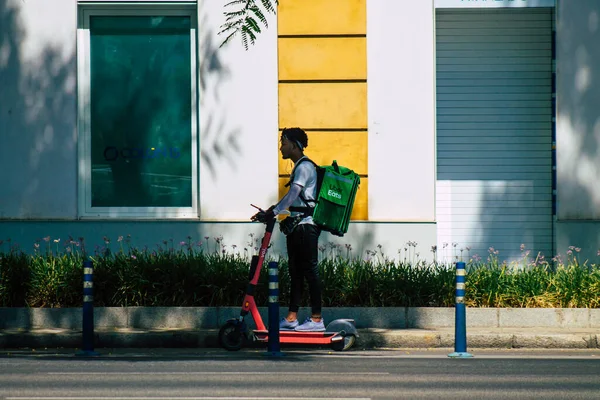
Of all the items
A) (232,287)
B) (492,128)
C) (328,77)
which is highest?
(328,77)

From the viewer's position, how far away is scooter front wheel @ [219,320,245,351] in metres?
11.1

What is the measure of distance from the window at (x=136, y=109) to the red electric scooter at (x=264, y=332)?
4568mm

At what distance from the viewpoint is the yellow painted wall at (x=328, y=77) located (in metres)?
15.1

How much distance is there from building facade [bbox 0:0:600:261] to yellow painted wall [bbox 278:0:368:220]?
0.02m

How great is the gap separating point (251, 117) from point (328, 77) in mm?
1232

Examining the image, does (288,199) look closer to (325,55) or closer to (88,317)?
(88,317)

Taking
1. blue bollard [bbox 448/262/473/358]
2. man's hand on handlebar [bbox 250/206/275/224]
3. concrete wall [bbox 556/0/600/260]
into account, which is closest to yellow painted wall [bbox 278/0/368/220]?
concrete wall [bbox 556/0/600/260]

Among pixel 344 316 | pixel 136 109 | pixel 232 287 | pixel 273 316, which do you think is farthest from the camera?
pixel 136 109

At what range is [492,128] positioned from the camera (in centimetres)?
1612

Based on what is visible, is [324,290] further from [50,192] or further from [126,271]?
[50,192]

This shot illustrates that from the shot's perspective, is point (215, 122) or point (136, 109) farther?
point (136, 109)

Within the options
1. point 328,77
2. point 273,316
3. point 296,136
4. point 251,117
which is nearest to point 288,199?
point 296,136

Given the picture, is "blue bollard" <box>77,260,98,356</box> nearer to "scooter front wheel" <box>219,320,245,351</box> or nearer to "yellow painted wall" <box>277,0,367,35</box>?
"scooter front wheel" <box>219,320,245,351</box>

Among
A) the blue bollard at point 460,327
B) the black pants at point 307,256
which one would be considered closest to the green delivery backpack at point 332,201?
the black pants at point 307,256
